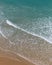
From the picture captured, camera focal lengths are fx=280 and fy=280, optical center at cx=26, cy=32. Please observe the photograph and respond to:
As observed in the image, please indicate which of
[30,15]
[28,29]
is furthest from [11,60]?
[30,15]

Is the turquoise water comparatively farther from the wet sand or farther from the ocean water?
the wet sand

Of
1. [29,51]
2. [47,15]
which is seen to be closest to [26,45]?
[29,51]

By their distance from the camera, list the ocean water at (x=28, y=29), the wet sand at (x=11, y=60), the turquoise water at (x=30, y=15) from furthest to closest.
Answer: the turquoise water at (x=30, y=15)
the ocean water at (x=28, y=29)
the wet sand at (x=11, y=60)

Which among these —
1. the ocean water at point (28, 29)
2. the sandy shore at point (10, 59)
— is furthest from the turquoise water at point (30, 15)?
the sandy shore at point (10, 59)

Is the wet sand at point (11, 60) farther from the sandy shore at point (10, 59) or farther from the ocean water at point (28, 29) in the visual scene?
the ocean water at point (28, 29)

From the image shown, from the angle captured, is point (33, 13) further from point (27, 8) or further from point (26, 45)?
point (26, 45)

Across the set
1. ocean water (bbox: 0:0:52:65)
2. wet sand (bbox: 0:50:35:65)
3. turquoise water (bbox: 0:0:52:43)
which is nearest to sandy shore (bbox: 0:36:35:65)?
wet sand (bbox: 0:50:35:65)

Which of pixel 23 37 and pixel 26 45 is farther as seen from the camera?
pixel 23 37

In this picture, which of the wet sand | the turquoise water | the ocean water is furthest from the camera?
the turquoise water

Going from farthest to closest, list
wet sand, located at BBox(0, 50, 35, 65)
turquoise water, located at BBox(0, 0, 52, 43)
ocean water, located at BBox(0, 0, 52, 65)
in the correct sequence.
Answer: turquoise water, located at BBox(0, 0, 52, 43)
ocean water, located at BBox(0, 0, 52, 65)
wet sand, located at BBox(0, 50, 35, 65)
